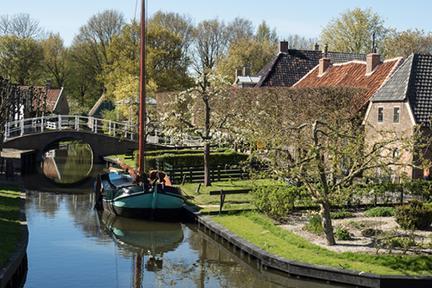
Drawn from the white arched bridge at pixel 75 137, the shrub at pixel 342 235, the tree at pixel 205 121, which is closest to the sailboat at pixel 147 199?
the tree at pixel 205 121

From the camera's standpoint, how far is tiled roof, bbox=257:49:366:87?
2024 inches

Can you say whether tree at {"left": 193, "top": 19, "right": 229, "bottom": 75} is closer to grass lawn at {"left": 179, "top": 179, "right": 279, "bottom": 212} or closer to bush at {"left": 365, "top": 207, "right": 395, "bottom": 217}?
grass lawn at {"left": 179, "top": 179, "right": 279, "bottom": 212}

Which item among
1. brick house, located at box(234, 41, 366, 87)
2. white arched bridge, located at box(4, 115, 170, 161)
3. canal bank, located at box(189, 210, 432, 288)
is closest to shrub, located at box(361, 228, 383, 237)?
canal bank, located at box(189, 210, 432, 288)

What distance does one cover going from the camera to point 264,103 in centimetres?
4028

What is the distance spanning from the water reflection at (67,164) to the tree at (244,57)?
20005mm

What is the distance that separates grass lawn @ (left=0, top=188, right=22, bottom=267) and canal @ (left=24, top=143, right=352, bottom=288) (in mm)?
1015

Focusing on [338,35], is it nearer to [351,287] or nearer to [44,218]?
[44,218]

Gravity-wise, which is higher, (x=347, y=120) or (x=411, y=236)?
(x=347, y=120)

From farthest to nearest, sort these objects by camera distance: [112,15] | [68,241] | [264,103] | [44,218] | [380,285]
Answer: [112,15] → [264,103] → [44,218] → [68,241] → [380,285]

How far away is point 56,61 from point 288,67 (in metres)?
44.7

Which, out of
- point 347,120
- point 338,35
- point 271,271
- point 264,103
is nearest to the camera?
point 271,271

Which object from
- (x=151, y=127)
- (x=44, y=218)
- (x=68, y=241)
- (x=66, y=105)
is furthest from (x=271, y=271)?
(x=66, y=105)

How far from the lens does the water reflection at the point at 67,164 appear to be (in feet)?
148

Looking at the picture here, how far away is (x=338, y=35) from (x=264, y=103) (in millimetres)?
38523
